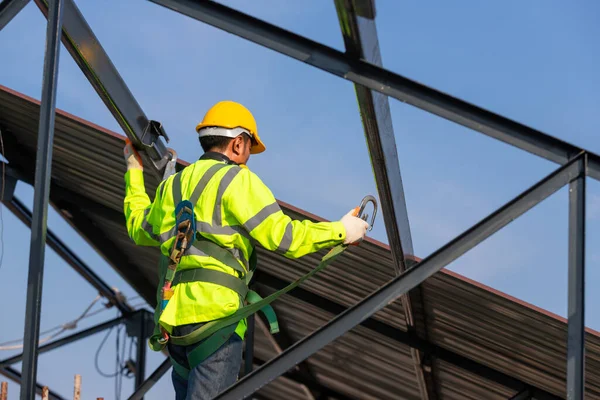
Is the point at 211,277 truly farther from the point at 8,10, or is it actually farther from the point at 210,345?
the point at 8,10

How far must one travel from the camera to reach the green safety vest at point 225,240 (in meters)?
5.11

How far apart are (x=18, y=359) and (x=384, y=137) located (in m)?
6.56

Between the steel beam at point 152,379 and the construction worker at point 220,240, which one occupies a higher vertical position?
the steel beam at point 152,379

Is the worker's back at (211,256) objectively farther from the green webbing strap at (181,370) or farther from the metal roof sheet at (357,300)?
the metal roof sheet at (357,300)

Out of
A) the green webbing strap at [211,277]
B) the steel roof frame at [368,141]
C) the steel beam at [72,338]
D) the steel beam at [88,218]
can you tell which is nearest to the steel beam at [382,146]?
the steel roof frame at [368,141]

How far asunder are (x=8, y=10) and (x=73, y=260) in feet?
19.5

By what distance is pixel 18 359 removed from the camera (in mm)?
11211

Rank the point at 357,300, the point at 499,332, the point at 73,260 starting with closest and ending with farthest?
the point at 499,332
the point at 357,300
the point at 73,260

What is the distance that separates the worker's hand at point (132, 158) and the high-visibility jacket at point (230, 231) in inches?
38.8

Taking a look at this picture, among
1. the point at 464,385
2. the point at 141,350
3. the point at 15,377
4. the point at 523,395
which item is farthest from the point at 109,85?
the point at 15,377

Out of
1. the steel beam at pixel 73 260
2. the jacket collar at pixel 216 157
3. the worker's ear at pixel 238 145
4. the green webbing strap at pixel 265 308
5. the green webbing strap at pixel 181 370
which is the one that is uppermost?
the steel beam at pixel 73 260

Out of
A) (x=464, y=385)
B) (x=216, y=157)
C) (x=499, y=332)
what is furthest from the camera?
(x=464, y=385)

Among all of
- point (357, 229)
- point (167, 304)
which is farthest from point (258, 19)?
point (167, 304)

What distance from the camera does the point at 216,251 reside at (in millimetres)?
5203
